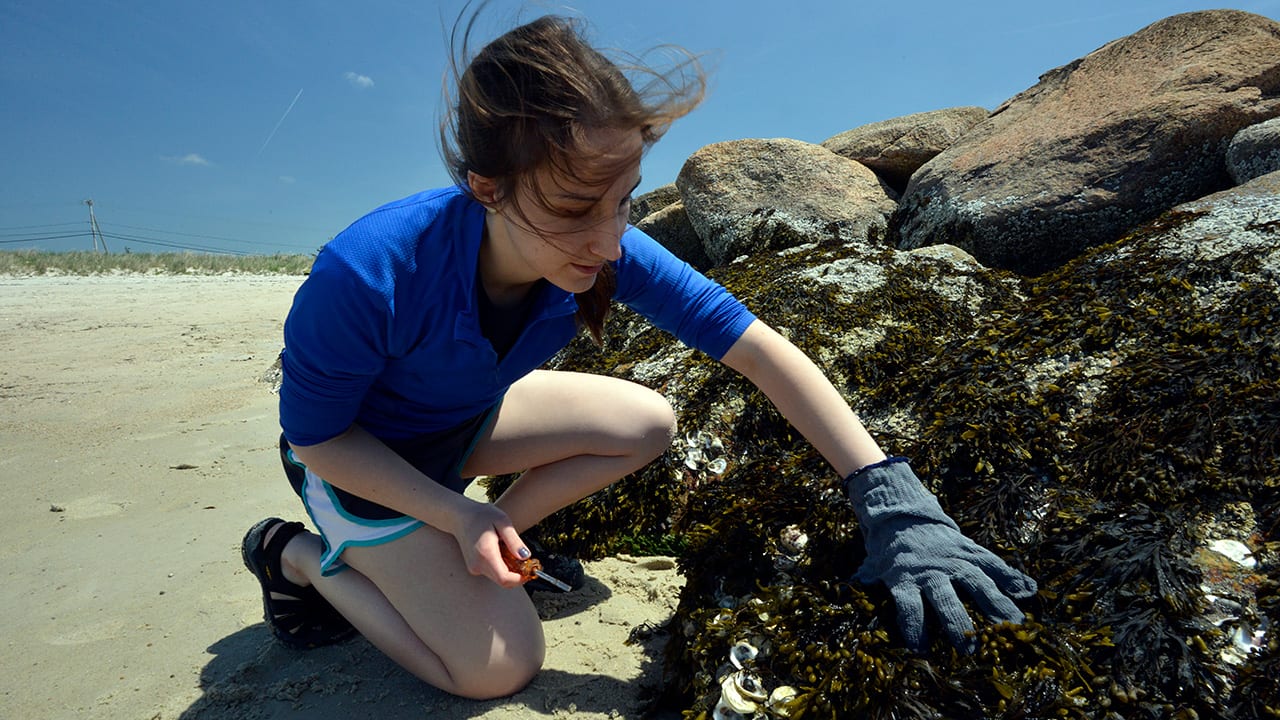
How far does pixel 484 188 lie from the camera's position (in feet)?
5.80

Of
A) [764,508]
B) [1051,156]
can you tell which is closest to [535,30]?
[764,508]

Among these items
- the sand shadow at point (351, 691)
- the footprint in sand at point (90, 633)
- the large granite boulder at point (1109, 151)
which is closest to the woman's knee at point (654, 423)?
the sand shadow at point (351, 691)

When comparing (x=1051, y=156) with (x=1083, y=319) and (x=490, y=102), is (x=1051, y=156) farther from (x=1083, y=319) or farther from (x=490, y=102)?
(x=490, y=102)

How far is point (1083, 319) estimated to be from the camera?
2586 mm

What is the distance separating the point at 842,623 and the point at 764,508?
53 centimetres

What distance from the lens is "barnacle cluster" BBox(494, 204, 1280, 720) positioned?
1.60 metres

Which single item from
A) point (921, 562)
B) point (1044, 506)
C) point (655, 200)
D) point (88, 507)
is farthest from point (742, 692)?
point (655, 200)

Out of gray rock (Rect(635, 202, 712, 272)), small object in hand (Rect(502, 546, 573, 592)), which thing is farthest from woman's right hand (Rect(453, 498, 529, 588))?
gray rock (Rect(635, 202, 712, 272))

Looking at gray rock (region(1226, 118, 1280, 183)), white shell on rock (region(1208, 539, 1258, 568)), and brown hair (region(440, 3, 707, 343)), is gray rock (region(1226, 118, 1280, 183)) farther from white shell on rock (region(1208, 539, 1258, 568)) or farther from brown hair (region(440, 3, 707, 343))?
brown hair (region(440, 3, 707, 343))

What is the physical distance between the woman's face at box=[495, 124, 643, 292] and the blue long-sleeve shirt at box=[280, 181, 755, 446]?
24 centimetres

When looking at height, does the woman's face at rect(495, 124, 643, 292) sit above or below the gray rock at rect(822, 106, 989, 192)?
above

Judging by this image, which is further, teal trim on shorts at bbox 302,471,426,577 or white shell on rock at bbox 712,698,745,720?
teal trim on shorts at bbox 302,471,426,577

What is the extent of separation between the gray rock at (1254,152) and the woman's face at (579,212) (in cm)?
411

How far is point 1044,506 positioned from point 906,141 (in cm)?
588
